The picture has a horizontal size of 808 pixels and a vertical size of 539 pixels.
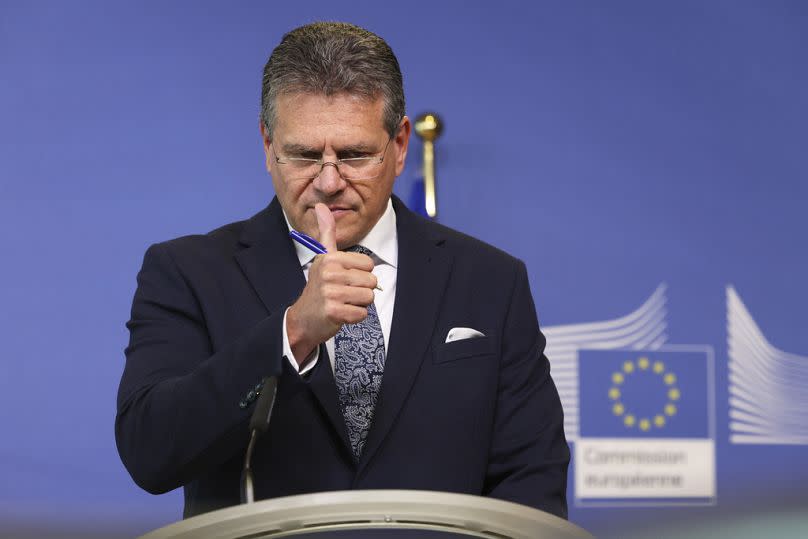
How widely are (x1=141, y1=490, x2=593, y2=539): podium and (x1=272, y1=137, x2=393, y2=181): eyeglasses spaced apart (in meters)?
0.87

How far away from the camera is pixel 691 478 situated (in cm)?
290

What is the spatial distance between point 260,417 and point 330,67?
24.0 inches

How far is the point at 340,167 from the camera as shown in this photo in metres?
1.75

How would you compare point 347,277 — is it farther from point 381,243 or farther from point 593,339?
point 593,339

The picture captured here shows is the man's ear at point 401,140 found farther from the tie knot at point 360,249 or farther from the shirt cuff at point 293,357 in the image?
the shirt cuff at point 293,357

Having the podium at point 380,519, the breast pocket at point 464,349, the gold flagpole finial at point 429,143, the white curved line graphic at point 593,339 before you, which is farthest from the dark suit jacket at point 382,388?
the white curved line graphic at point 593,339

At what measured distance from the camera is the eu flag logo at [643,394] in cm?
288

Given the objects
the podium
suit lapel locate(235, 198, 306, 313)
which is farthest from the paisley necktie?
the podium

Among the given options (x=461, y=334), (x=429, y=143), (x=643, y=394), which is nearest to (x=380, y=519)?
(x=461, y=334)

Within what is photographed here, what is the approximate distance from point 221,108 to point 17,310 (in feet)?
2.16

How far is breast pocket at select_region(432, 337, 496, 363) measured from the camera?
181cm

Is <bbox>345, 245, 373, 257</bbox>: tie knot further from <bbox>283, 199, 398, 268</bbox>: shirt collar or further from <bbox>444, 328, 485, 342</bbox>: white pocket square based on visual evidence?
<bbox>444, 328, 485, 342</bbox>: white pocket square

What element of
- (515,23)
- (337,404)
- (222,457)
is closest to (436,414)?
(337,404)

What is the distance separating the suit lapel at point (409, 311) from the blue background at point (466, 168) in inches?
35.1
